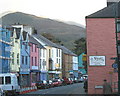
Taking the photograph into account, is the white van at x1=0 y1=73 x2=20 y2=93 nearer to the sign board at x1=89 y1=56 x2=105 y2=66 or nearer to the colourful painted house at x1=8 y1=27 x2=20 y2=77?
the sign board at x1=89 y1=56 x2=105 y2=66

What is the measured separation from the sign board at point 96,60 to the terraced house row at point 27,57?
66.7 feet

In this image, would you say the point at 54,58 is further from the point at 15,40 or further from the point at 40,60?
the point at 15,40

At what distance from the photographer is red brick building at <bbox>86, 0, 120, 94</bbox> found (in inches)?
1252

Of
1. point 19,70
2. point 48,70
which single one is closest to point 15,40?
point 19,70

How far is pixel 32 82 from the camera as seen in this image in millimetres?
65562

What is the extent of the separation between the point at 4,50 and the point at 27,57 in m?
12.9

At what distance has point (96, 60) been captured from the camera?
105 ft

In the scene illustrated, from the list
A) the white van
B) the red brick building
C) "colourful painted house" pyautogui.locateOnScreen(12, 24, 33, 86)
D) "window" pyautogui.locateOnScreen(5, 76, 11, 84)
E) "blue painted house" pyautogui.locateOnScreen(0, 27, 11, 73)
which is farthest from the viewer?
"colourful painted house" pyautogui.locateOnScreen(12, 24, 33, 86)

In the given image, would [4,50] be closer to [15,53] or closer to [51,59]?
[15,53]

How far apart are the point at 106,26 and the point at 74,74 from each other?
7585 centimetres

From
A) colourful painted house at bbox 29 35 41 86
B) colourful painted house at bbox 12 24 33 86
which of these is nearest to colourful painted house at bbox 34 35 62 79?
colourful painted house at bbox 29 35 41 86

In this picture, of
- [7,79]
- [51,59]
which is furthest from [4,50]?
[51,59]

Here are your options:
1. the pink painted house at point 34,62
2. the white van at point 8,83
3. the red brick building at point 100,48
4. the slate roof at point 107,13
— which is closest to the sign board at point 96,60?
the red brick building at point 100,48

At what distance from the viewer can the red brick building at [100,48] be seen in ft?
104
